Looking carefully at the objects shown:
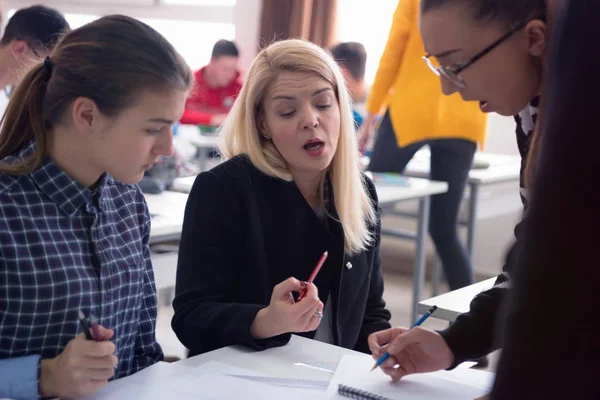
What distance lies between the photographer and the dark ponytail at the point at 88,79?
3.94ft

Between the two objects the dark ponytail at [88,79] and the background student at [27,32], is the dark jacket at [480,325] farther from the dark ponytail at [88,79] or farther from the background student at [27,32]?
the background student at [27,32]

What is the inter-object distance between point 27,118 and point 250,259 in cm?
57

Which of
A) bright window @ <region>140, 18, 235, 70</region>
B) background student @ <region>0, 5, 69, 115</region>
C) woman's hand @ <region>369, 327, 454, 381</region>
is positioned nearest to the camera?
woman's hand @ <region>369, 327, 454, 381</region>

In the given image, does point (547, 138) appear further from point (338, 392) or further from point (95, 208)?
point (95, 208)

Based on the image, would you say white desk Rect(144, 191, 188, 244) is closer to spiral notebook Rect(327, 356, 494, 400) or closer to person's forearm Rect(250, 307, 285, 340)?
person's forearm Rect(250, 307, 285, 340)

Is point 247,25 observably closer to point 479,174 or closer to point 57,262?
→ point 479,174

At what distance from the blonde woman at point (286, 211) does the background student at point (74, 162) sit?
271mm

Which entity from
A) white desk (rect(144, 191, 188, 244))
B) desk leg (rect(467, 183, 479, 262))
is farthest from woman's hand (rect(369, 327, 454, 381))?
desk leg (rect(467, 183, 479, 262))

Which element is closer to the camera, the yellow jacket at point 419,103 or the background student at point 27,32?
the background student at point 27,32

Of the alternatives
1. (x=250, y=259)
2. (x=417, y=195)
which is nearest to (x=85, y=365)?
(x=250, y=259)

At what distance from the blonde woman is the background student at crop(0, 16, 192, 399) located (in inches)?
10.7

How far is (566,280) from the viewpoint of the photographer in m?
0.25

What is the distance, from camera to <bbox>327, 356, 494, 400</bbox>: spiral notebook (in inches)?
44.8

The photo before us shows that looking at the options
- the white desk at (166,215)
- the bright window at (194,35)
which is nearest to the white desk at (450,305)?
the white desk at (166,215)
